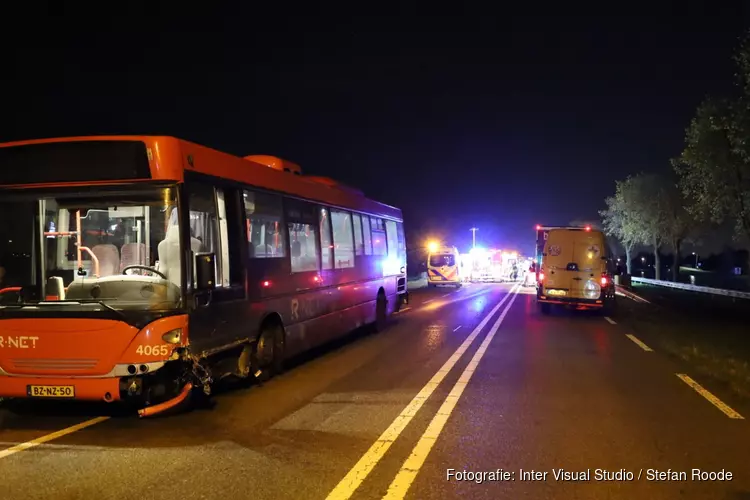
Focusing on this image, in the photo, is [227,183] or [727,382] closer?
[227,183]

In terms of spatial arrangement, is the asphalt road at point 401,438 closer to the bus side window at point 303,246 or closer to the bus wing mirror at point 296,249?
the bus side window at point 303,246

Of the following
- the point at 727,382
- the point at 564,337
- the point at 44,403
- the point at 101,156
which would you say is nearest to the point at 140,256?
the point at 101,156

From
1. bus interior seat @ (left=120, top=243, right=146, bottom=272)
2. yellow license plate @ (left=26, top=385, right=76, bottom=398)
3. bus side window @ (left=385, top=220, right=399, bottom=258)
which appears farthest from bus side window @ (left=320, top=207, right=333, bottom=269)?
yellow license plate @ (left=26, top=385, right=76, bottom=398)

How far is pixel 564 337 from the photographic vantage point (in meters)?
15.5

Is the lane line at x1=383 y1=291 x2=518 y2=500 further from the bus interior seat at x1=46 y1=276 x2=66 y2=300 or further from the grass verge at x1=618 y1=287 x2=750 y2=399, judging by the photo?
the bus interior seat at x1=46 y1=276 x2=66 y2=300

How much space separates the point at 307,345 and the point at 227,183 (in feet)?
12.5

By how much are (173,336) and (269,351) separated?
113 inches

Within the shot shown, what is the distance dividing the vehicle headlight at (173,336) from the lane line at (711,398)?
258 inches

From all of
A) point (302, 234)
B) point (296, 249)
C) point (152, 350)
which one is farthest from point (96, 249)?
point (302, 234)

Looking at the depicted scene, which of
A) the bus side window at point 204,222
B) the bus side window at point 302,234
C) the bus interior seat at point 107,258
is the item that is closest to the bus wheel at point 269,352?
the bus side window at point 302,234

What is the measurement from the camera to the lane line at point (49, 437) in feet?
20.3

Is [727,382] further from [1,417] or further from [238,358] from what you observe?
[1,417]

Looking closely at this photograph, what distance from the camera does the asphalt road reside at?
522cm

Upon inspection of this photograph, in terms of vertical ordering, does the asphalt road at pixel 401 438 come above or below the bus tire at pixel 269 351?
below
